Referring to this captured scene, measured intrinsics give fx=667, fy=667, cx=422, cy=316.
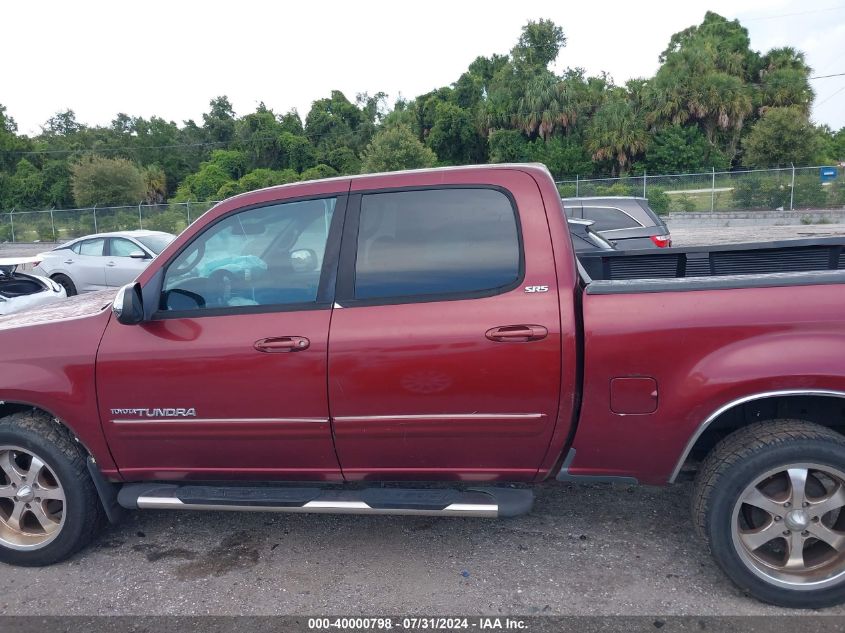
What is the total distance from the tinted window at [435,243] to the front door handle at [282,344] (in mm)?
331

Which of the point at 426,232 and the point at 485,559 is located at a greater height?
the point at 426,232

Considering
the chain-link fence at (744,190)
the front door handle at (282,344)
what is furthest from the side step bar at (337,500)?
the chain-link fence at (744,190)

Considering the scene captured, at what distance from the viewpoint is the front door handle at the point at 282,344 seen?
3061 mm

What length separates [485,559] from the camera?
3387 millimetres

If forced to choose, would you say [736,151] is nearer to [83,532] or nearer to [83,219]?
[83,219]

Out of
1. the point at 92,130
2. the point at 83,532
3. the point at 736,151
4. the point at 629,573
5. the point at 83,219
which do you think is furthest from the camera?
the point at 92,130

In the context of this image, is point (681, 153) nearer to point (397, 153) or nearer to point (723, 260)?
point (397, 153)

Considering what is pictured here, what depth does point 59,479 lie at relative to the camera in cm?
338

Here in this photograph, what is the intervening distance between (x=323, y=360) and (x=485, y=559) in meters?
1.33

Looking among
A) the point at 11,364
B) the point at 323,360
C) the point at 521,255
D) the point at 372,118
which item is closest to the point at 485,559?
the point at 323,360

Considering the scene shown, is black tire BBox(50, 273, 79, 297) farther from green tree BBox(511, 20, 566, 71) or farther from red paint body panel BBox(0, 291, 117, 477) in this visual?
green tree BBox(511, 20, 566, 71)

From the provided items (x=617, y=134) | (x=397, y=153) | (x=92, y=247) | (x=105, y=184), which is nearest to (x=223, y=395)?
(x=92, y=247)

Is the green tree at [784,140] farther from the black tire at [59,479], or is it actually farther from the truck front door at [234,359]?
the black tire at [59,479]

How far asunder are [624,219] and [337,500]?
8.22 meters
